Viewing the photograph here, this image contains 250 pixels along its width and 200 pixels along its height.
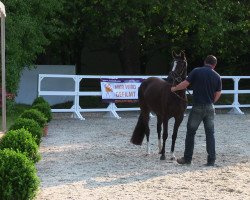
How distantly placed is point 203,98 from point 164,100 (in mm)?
1019

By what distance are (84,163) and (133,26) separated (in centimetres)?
1361

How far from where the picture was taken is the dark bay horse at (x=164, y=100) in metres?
10.5

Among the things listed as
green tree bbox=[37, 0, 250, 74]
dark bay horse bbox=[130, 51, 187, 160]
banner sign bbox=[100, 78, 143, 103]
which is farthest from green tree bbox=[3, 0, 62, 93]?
dark bay horse bbox=[130, 51, 187, 160]

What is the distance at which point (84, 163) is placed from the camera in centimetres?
1025

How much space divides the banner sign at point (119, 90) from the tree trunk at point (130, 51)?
5871 millimetres

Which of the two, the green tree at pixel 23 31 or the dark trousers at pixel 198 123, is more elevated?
the green tree at pixel 23 31

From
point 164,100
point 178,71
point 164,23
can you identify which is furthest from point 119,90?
point 178,71

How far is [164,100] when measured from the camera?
10.8m

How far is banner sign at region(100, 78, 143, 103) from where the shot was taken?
20.2 metres

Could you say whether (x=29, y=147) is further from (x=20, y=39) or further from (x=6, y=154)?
(x=20, y=39)

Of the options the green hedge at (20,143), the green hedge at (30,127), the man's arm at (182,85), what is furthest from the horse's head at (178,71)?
the green hedge at (20,143)

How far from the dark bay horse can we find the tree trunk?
47.2 ft

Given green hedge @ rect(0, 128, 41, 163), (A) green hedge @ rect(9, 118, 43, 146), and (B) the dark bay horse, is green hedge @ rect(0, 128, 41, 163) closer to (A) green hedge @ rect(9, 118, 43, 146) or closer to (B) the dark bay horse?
(A) green hedge @ rect(9, 118, 43, 146)

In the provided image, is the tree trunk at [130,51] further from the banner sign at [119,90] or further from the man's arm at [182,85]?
the man's arm at [182,85]
